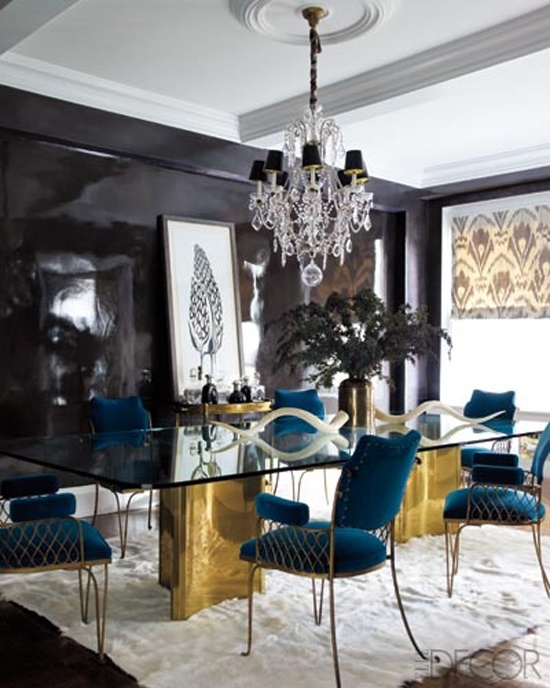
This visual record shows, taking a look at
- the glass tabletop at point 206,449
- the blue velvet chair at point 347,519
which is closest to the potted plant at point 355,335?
the glass tabletop at point 206,449

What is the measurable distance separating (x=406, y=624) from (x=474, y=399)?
2534 mm

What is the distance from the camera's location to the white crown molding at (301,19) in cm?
400

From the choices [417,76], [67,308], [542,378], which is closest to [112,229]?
[67,308]

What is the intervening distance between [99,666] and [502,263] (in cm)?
587

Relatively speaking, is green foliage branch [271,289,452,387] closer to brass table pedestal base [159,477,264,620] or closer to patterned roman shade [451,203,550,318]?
brass table pedestal base [159,477,264,620]

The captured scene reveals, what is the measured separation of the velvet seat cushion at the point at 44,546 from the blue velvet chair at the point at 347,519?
63cm

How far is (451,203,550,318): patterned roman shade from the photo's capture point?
23.7 ft

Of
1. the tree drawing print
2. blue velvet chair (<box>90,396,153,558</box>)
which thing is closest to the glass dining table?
blue velvet chair (<box>90,396,153,558</box>)

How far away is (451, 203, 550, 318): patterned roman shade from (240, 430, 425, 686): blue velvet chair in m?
4.92

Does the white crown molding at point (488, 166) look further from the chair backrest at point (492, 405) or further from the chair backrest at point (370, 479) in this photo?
the chair backrest at point (370, 479)

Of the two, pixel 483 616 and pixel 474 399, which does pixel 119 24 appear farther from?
pixel 483 616

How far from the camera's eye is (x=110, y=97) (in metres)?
5.38

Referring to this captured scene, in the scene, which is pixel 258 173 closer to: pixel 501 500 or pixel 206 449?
pixel 206 449

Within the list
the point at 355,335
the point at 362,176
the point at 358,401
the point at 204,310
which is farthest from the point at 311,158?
the point at 204,310
